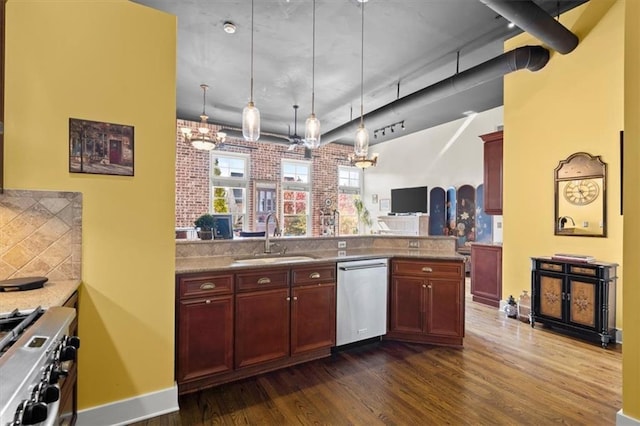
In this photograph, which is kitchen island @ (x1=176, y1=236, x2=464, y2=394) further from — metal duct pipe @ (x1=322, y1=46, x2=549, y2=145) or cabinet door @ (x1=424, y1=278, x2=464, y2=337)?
metal duct pipe @ (x1=322, y1=46, x2=549, y2=145)

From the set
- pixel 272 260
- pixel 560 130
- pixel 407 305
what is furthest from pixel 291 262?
pixel 560 130

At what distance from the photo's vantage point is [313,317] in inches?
113

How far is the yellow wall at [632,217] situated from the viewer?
1911mm

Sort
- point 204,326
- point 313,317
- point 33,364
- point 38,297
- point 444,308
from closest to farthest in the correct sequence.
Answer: point 33,364, point 38,297, point 204,326, point 313,317, point 444,308

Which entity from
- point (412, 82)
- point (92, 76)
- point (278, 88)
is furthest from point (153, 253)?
point (412, 82)

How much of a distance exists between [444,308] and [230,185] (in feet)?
20.1

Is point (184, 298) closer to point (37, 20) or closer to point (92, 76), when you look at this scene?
point (92, 76)

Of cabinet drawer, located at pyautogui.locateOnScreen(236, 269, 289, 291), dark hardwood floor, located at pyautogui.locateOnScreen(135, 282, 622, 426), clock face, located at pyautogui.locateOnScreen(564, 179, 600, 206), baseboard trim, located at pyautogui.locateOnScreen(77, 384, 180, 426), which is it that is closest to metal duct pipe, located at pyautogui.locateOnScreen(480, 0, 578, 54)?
clock face, located at pyautogui.locateOnScreen(564, 179, 600, 206)

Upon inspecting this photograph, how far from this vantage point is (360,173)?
33.3 feet

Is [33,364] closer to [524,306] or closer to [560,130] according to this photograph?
[524,306]

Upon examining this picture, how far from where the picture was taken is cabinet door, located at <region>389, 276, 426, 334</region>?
324cm

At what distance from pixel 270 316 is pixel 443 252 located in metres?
1.98

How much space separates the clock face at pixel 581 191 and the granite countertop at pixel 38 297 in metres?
4.71

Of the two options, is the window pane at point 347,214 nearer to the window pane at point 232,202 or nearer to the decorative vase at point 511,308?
the window pane at point 232,202
